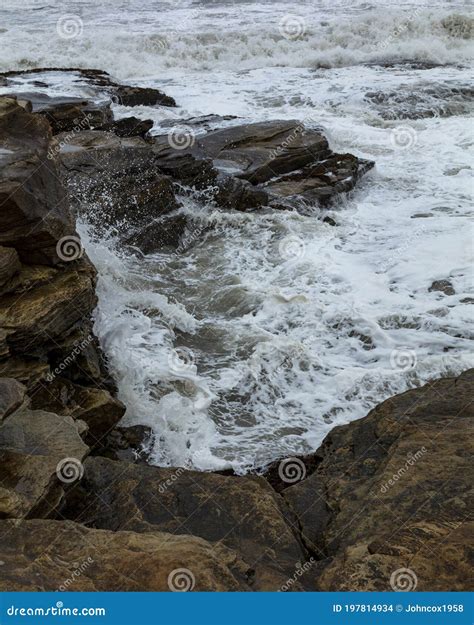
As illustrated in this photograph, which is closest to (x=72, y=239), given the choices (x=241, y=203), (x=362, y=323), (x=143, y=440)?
(x=143, y=440)

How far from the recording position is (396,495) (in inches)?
154

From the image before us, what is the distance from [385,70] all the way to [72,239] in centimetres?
1485

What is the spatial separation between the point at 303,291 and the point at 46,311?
3590 mm

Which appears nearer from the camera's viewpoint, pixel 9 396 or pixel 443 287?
pixel 9 396

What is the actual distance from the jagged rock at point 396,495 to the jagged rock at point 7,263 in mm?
2830

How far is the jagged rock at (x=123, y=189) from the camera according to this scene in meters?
8.77

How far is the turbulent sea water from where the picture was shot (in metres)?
6.25

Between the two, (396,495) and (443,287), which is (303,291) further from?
(396,495)

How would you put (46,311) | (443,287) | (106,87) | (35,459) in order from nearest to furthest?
(35,459) < (46,311) < (443,287) < (106,87)

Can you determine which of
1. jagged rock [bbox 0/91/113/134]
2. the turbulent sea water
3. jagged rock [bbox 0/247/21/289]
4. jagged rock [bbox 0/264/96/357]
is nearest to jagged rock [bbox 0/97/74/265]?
jagged rock [bbox 0/247/21/289]

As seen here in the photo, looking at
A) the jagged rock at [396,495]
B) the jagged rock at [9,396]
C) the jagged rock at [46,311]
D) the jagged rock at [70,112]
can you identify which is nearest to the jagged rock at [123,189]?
the jagged rock at [70,112]

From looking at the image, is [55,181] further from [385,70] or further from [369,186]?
A: [385,70]

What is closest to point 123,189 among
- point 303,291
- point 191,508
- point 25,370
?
point 303,291

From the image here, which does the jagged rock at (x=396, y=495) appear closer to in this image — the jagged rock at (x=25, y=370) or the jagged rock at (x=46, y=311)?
the jagged rock at (x=25, y=370)
